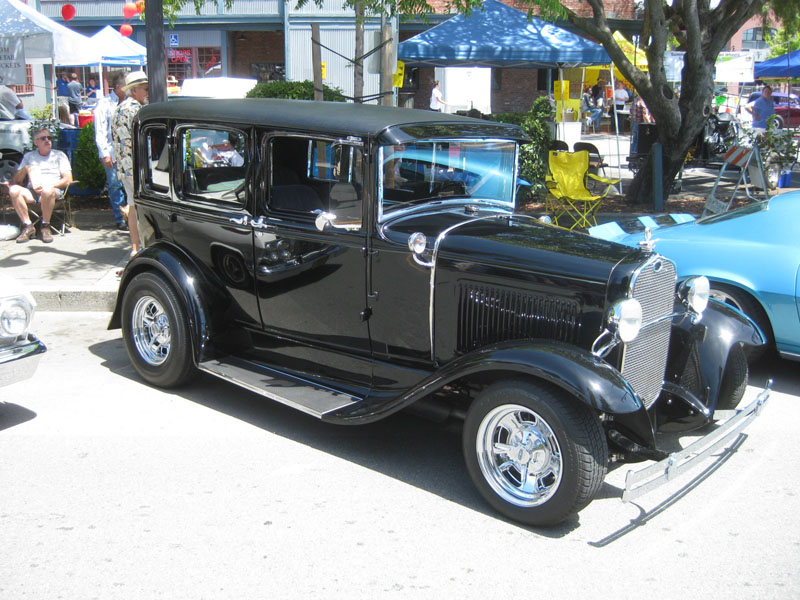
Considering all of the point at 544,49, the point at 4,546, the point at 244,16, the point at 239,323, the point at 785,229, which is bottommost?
the point at 4,546

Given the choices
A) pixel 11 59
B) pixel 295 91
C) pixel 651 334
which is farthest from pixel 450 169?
pixel 11 59

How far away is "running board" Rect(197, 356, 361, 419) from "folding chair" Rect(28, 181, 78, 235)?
5.46 metres

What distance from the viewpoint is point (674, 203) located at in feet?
37.8

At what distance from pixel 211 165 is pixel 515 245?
2.45 m

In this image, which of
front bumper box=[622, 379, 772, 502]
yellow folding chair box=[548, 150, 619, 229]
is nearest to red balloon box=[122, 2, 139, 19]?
yellow folding chair box=[548, 150, 619, 229]

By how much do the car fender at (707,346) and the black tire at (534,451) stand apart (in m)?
1.14

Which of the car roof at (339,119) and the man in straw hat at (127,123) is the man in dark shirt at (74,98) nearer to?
the man in straw hat at (127,123)

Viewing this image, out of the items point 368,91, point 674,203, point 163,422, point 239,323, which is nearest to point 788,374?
point 239,323

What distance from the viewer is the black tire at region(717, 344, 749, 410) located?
4.49 meters

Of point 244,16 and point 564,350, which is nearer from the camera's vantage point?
point 564,350

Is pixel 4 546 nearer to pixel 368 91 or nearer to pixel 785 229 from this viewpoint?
pixel 785 229

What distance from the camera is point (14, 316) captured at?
4.48 m

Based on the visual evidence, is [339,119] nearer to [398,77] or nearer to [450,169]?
[450,169]

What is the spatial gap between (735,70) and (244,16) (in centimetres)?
1541
